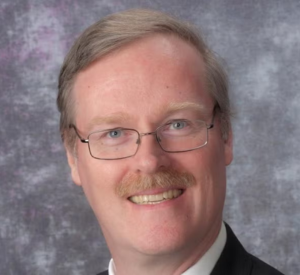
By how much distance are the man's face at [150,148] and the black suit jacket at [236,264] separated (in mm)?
96

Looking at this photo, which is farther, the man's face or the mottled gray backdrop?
the mottled gray backdrop

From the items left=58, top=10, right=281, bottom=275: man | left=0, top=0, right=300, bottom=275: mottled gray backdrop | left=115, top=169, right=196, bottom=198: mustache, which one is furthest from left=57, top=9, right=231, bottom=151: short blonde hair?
left=0, top=0, right=300, bottom=275: mottled gray backdrop

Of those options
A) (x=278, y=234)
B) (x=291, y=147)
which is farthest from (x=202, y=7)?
(x=278, y=234)

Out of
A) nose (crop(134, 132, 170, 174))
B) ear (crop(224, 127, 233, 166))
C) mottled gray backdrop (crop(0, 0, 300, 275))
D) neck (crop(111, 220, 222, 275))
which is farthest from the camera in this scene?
mottled gray backdrop (crop(0, 0, 300, 275))

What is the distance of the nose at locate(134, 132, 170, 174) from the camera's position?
9.68ft

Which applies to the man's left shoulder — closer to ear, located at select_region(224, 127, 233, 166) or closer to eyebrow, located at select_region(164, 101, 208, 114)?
ear, located at select_region(224, 127, 233, 166)

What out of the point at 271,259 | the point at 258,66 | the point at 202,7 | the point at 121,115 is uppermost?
the point at 121,115

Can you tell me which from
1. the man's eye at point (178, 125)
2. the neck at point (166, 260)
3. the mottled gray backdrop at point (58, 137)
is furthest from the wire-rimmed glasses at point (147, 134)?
the mottled gray backdrop at point (58, 137)

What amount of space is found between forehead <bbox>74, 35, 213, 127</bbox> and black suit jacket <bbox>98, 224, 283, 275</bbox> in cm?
57

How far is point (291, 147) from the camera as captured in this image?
5.56m

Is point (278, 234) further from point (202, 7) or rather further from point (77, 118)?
point (77, 118)

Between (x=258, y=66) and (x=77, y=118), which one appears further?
(x=258, y=66)

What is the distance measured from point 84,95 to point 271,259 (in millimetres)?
2829

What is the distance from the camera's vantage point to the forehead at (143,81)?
3000 mm
